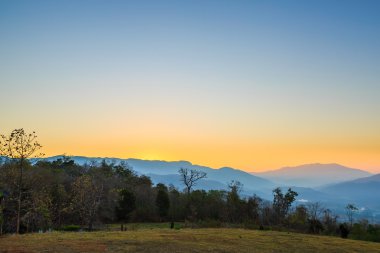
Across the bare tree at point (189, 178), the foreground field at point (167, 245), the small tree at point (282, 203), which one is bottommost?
the foreground field at point (167, 245)

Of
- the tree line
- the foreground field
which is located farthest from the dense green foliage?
the foreground field

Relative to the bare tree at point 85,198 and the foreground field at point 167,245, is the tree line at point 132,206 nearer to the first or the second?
the bare tree at point 85,198

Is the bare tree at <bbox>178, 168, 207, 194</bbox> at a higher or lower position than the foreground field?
higher

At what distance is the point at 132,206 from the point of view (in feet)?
274

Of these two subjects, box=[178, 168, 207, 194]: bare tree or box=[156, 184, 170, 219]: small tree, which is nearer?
box=[156, 184, 170, 219]: small tree

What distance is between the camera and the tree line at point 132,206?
51.5 m

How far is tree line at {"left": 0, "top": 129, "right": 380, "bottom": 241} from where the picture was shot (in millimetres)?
51469

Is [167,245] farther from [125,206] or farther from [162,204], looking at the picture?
[162,204]

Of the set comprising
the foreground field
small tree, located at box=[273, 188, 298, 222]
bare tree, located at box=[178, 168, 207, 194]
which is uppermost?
bare tree, located at box=[178, 168, 207, 194]

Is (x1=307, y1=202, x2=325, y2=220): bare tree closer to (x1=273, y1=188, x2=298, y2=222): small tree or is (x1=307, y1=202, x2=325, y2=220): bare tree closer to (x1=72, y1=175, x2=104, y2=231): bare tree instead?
(x1=273, y1=188, x2=298, y2=222): small tree

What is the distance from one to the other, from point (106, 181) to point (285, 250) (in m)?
60.0

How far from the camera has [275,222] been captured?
76.4 m

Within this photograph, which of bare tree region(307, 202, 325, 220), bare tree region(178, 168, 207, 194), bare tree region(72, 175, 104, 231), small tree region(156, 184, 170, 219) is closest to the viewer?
bare tree region(72, 175, 104, 231)

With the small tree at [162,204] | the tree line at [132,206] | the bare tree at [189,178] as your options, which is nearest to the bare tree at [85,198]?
the tree line at [132,206]
